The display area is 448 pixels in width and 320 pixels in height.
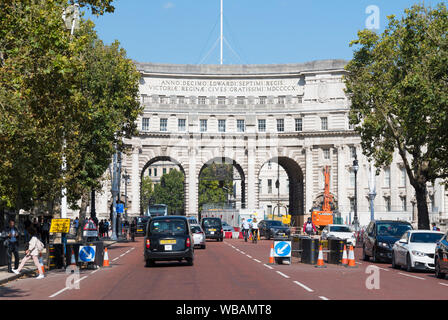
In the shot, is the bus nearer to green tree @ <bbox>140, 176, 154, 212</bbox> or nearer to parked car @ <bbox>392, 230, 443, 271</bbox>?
green tree @ <bbox>140, 176, 154, 212</bbox>

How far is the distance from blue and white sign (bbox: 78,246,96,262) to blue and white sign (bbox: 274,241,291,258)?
7.35 meters

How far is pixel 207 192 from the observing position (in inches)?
5369

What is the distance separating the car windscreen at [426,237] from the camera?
92.6ft

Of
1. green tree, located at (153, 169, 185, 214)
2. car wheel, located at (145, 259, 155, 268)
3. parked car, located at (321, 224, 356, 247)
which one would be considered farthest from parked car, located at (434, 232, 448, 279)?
green tree, located at (153, 169, 185, 214)

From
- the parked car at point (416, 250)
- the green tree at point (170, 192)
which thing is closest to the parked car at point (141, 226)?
the parked car at point (416, 250)

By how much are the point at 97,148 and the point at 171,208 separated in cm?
11714

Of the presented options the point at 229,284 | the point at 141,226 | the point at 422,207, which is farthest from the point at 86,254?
the point at 141,226

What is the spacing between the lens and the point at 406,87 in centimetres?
4131

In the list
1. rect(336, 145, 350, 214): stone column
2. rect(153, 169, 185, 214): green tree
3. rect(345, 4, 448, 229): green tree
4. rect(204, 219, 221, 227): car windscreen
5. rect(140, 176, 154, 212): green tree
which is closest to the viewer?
rect(345, 4, 448, 229): green tree

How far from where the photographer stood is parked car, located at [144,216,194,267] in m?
28.0

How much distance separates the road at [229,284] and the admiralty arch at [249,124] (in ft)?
187

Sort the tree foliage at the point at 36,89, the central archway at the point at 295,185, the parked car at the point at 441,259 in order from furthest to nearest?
the central archway at the point at 295,185 → the parked car at the point at 441,259 → the tree foliage at the point at 36,89

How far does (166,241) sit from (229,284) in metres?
7.97

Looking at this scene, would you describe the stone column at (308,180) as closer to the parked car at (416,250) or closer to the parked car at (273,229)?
the parked car at (273,229)
